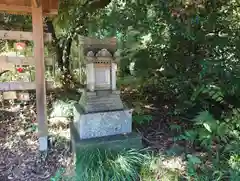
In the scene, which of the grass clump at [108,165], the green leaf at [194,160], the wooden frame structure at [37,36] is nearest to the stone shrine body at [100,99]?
the grass clump at [108,165]

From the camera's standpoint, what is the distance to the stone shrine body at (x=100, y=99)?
9.39 feet

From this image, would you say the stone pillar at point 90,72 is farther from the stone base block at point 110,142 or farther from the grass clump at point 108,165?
the grass clump at point 108,165

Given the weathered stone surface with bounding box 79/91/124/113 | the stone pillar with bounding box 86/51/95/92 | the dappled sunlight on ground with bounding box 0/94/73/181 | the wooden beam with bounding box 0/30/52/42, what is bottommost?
the dappled sunlight on ground with bounding box 0/94/73/181

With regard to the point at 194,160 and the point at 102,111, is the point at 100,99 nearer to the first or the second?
the point at 102,111

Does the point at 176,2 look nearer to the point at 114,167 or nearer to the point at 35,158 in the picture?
the point at 114,167

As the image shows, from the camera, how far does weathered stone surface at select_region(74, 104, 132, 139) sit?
9.37 feet

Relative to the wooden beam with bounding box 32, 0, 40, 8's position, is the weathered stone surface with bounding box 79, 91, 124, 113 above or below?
below

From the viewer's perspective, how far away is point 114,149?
281cm

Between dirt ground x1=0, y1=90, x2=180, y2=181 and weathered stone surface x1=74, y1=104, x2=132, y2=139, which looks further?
weathered stone surface x1=74, y1=104, x2=132, y2=139

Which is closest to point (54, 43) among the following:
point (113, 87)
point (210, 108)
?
point (113, 87)

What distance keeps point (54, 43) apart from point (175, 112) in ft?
9.27

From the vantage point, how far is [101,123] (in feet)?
9.60

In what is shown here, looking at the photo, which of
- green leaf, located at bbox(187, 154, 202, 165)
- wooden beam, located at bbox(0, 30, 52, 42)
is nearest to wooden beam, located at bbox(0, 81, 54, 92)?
wooden beam, located at bbox(0, 30, 52, 42)

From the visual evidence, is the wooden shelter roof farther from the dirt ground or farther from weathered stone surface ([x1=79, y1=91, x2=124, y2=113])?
the dirt ground
